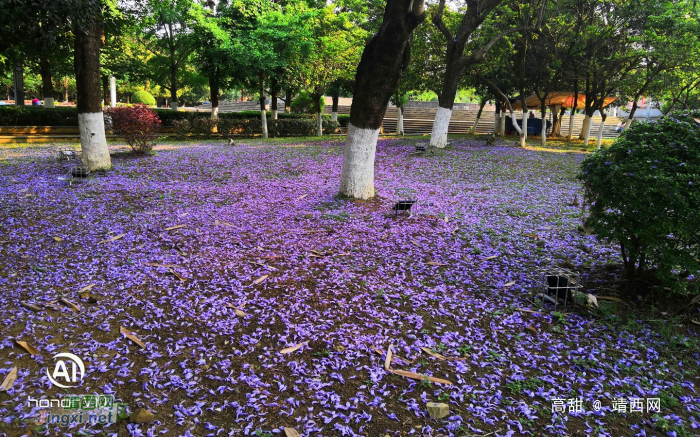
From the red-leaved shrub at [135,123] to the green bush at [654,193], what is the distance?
457 inches

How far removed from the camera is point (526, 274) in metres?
4.59

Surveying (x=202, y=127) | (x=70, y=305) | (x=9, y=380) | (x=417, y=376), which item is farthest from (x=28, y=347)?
(x=202, y=127)

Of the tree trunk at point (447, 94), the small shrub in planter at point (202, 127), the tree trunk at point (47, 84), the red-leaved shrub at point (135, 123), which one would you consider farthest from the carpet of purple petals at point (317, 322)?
the tree trunk at point (47, 84)

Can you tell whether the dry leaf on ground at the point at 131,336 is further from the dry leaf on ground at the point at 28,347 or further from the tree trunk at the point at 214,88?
the tree trunk at the point at 214,88

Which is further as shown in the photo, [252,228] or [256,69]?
[256,69]

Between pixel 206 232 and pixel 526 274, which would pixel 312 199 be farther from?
pixel 526 274

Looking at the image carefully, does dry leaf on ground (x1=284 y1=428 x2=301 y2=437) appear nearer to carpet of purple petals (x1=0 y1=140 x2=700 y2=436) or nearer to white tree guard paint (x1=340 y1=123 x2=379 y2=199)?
carpet of purple petals (x1=0 y1=140 x2=700 y2=436)

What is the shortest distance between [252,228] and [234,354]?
3024mm

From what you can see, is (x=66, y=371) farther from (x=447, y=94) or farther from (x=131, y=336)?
(x=447, y=94)

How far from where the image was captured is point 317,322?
3627 mm

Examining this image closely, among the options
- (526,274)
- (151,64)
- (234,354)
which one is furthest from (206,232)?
(151,64)

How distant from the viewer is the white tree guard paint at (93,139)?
9.21 m

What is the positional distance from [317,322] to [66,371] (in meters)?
1.87

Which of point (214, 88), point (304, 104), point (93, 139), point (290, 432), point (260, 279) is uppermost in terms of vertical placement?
point (304, 104)
